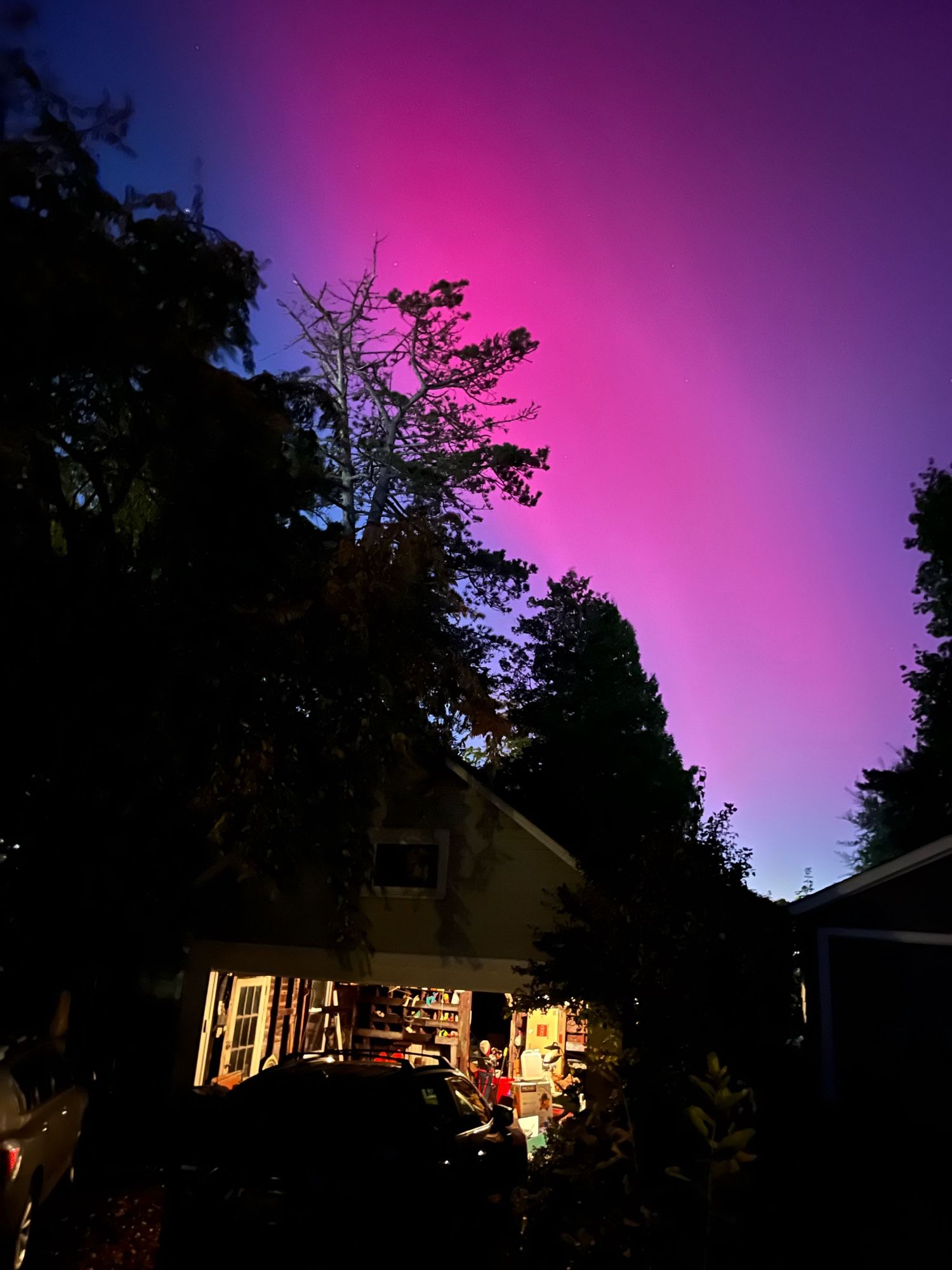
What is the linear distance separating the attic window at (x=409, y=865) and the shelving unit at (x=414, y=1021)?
14.8ft

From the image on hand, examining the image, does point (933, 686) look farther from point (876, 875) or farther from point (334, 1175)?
point (334, 1175)

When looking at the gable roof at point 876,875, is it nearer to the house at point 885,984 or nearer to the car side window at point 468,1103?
the house at point 885,984

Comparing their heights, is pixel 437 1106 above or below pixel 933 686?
below

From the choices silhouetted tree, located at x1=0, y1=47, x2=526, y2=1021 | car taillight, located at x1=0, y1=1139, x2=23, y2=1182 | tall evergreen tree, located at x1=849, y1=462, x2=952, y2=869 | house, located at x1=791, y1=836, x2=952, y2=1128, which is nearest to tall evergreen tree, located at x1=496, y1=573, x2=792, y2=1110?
house, located at x1=791, y1=836, x2=952, y2=1128

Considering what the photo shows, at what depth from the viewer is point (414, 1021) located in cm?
1906

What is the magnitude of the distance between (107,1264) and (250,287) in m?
12.8

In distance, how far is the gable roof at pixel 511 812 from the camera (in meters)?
13.9

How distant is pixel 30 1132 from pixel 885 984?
422 inches

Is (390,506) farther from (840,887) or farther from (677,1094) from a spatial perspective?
(677,1094)

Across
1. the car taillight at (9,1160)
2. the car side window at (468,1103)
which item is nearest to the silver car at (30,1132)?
the car taillight at (9,1160)

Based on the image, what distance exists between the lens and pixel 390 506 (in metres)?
22.9

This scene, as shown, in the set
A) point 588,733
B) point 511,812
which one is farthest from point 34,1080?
point 588,733

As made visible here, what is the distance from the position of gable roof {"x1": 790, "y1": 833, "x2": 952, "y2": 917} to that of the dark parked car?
245 inches

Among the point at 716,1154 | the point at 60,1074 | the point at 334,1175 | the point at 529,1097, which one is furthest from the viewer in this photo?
the point at 529,1097
